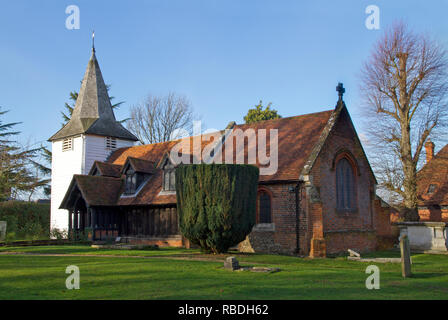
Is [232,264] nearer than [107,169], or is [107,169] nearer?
[232,264]

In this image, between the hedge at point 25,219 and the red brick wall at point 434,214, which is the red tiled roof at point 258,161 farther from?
the red brick wall at point 434,214

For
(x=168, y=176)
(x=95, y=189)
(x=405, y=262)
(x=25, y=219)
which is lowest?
(x=405, y=262)

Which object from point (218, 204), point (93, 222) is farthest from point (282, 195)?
point (93, 222)

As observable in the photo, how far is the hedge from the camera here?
29.1 meters

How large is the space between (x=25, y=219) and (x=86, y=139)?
791 centimetres

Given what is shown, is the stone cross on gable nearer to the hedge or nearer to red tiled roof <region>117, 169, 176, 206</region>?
red tiled roof <region>117, 169, 176, 206</region>

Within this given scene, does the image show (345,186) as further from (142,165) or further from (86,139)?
(86,139)

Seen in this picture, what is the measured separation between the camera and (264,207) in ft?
73.4

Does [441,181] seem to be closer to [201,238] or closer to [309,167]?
[309,167]

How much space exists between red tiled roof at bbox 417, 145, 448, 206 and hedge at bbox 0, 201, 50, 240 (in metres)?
28.2

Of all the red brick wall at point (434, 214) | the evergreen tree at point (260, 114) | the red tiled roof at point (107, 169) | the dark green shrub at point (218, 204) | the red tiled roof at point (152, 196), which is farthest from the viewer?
the evergreen tree at point (260, 114)

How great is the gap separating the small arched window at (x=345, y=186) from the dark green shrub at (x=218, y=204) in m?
6.52

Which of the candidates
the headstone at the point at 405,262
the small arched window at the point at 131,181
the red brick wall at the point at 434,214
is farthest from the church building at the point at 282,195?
the red brick wall at the point at 434,214

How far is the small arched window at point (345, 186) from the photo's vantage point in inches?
912
